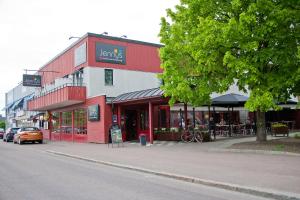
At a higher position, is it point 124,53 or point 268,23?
point 124,53

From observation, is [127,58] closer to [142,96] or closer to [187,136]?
[142,96]

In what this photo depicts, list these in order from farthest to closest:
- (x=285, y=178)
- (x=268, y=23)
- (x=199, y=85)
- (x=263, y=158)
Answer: (x=199, y=85)
(x=268, y=23)
(x=263, y=158)
(x=285, y=178)

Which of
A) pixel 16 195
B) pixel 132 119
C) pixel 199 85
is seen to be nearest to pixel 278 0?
pixel 199 85

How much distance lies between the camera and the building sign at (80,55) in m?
32.8

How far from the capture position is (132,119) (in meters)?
31.3

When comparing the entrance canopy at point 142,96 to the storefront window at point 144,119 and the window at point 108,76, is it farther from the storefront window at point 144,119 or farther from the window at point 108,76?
the window at point 108,76

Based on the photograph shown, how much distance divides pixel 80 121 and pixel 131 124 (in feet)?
17.6

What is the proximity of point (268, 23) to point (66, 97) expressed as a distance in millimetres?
19522

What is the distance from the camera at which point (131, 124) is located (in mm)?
31266

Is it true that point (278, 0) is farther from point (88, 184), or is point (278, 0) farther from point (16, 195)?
point (16, 195)

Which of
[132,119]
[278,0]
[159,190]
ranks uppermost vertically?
[278,0]

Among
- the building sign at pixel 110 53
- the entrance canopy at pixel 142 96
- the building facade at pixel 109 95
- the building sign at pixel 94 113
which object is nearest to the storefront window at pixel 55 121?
the building facade at pixel 109 95

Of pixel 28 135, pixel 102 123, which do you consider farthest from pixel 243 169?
pixel 28 135

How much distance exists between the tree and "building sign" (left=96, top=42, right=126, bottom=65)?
1412 centimetres
